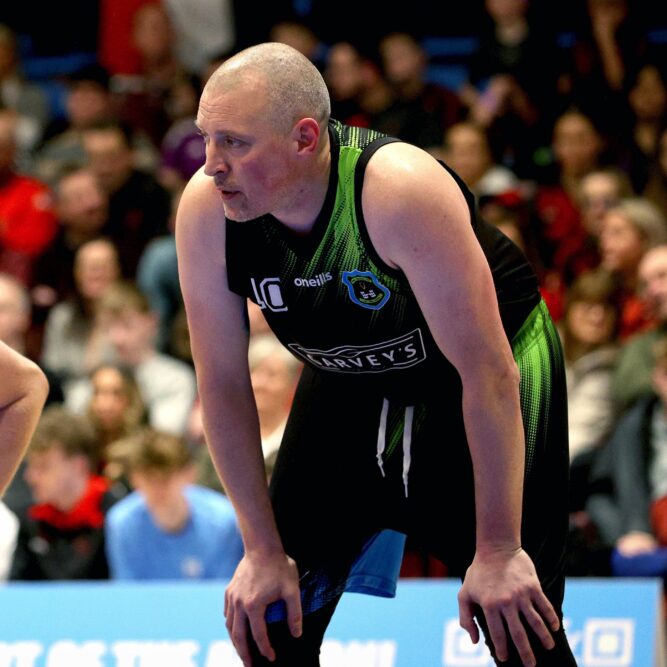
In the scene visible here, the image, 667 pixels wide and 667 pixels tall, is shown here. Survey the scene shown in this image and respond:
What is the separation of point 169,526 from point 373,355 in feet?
9.42

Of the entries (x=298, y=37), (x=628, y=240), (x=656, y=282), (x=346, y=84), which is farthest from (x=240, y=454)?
(x=298, y=37)

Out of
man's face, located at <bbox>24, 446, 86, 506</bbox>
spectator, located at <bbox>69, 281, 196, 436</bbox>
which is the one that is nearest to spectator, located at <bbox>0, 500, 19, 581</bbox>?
man's face, located at <bbox>24, 446, 86, 506</bbox>

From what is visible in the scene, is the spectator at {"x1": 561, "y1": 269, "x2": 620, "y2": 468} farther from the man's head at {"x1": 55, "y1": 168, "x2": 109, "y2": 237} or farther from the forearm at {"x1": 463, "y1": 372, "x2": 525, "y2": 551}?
the forearm at {"x1": 463, "y1": 372, "x2": 525, "y2": 551}

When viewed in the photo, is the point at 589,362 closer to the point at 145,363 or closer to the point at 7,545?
the point at 145,363

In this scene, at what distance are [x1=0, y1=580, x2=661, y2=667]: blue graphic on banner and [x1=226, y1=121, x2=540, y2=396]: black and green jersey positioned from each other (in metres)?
1.79

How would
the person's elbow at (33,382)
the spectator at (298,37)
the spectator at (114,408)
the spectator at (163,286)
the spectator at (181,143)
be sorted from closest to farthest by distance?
1. the person's elbow at (33,382)
2. the spectator at (114,408)
3. the spectator at (163,286)
4. the spectator at (181,143)
5. the spectator at (298,37)

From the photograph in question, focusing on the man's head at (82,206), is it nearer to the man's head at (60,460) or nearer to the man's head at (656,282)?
the man's head at (60,460)

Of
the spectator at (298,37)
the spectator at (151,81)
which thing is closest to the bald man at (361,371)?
the spectator at (298,37)

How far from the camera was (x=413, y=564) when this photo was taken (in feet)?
18.1

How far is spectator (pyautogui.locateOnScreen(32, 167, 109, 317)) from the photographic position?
7.74 m

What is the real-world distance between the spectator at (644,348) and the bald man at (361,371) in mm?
2989

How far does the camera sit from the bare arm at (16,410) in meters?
2.82

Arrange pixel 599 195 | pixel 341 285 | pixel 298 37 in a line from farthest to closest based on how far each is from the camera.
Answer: pixel 298 37 → pixel 599 195 → pixel 341 285

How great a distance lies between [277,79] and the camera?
265 centimetres
